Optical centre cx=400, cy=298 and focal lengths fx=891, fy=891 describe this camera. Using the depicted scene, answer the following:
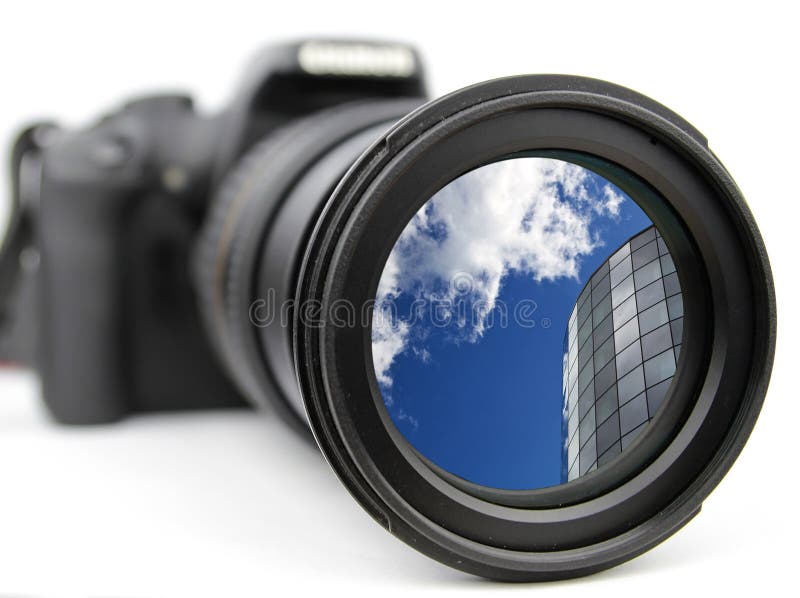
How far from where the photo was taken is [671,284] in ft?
2.03

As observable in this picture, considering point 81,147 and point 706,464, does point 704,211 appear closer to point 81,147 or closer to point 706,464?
point 706,464

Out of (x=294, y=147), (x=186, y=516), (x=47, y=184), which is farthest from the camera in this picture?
(x=47, y=184)

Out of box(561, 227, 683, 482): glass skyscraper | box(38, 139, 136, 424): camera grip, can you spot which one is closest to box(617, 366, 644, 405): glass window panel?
box(561, 227, 683, 482): glass skyscraper

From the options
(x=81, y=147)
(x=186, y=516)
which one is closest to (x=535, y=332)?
(x=186, y=516)

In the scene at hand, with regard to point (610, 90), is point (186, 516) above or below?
below

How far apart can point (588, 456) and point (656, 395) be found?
65 mm

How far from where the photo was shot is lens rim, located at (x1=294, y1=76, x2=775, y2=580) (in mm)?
559

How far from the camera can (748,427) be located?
60 cm

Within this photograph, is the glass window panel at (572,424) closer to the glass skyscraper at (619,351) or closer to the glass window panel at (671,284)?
the glass skyscraper at (619,351)

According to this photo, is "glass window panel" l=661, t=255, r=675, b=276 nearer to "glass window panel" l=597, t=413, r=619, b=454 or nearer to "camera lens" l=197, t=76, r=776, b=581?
"camera lens" l=197, t=76, r=776, b=581

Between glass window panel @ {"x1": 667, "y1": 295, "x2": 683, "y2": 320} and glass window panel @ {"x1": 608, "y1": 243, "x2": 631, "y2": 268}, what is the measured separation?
0.05 m

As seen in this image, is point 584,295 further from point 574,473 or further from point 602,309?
point 574,473

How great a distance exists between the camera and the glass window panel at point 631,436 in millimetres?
624

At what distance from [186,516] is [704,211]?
496 millimetres
